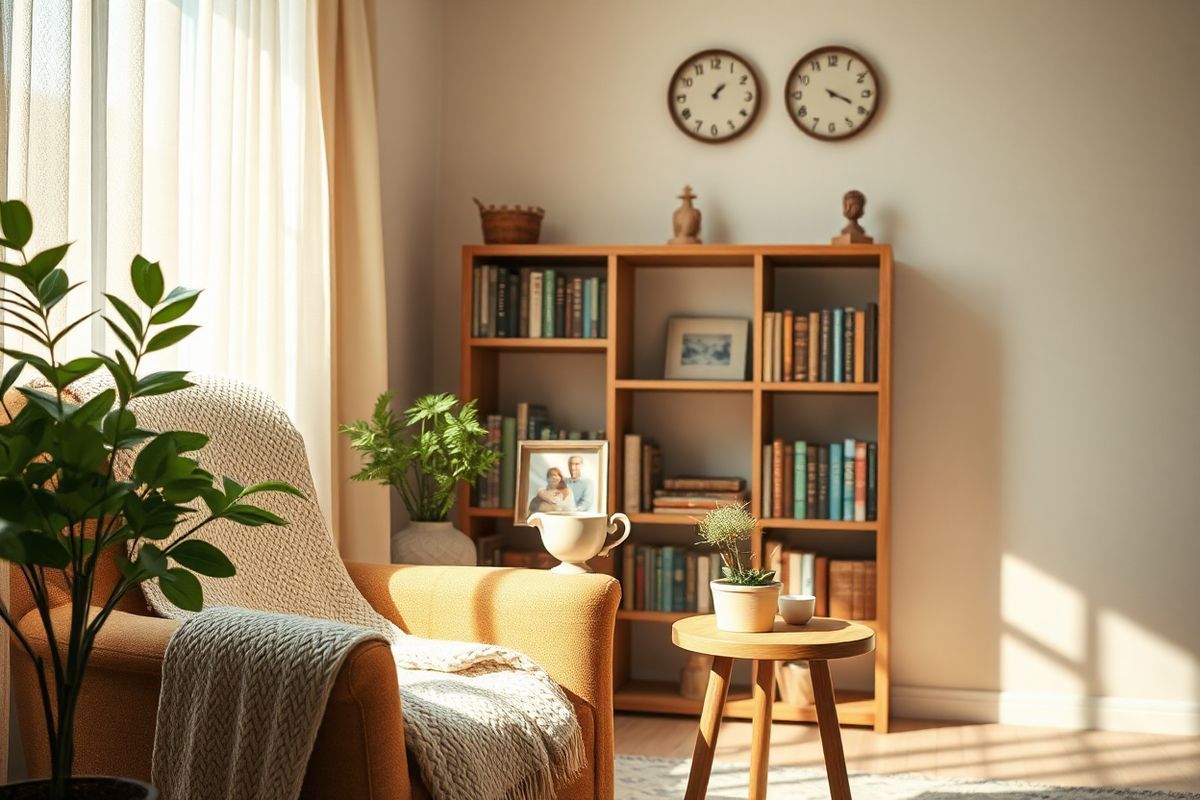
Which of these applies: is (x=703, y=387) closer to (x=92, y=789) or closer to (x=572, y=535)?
(x=572, y=535)

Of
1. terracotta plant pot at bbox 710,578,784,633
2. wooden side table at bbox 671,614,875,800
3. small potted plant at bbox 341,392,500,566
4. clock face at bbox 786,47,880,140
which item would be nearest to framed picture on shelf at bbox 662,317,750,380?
clock face at bbox 786,47,880,140

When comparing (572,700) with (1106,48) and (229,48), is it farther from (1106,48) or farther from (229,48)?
(1106,48)

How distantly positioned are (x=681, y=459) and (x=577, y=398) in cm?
41

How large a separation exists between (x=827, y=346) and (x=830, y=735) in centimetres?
149

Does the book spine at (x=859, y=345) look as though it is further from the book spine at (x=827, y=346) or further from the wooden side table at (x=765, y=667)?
the wooden side table at (x=765, y=667)

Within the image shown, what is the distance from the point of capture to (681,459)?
3.95 meters

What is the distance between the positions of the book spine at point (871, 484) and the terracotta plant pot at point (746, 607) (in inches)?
49.9

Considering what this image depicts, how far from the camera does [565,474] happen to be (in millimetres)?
3307

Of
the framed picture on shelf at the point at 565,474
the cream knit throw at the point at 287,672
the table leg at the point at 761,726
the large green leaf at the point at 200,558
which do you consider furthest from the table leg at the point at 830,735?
the large green leaf at the point at 200,558

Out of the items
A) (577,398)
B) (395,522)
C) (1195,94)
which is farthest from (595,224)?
(1195,94)

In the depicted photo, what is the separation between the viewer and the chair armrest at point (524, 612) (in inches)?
89.3

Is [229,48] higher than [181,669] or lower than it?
higher

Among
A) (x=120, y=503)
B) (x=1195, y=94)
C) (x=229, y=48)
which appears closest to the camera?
(x=120, y=503)

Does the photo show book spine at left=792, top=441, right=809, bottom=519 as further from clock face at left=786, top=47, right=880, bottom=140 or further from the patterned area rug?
clock face at left=786, top=47, right=880, bottom=140
